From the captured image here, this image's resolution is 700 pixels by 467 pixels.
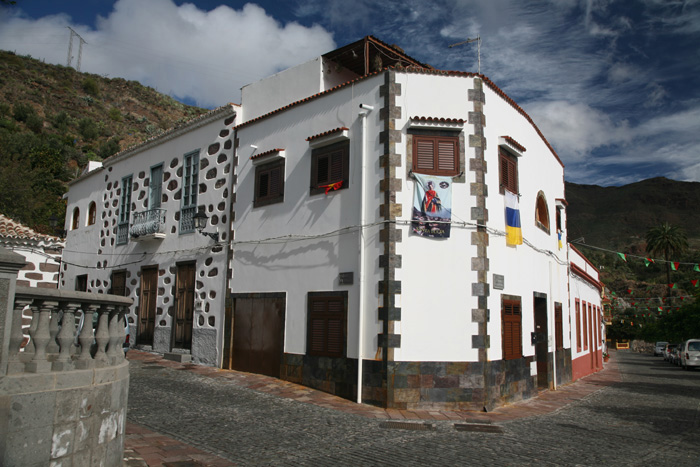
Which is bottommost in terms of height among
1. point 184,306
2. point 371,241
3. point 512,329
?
point 512,329

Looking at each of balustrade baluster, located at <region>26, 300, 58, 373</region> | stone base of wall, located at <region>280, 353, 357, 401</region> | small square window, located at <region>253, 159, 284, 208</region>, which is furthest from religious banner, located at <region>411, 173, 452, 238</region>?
balustrade baluster, located at <region>26, 300, 58, 373</region>

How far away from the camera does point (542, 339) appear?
14.8 metres

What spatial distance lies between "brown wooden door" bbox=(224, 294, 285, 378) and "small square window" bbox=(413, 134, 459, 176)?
4566mm

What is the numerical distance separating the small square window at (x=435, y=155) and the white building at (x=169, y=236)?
232 inches

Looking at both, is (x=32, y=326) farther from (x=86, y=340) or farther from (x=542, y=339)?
(x=542, y=339)

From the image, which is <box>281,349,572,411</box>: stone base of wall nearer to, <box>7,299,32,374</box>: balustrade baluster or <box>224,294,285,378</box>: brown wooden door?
<box>224,294,285,378</box>: brown wooden door

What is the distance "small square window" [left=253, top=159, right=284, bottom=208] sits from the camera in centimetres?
1363

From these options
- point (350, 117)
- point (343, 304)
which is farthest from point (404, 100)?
point (343, 304)

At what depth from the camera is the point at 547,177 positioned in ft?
53.9

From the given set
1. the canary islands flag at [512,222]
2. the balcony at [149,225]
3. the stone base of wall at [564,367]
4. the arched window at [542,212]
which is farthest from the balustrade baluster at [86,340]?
the stone base of wall at [564,367]

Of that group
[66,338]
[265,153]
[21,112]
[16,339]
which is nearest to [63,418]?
[66,338]

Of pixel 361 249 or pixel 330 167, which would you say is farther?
pixel 330 167

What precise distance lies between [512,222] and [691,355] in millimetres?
20988

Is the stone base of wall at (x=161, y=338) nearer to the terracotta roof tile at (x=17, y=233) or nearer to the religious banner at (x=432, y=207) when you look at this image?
the terracotta roof tile at (x=17, y=233)
